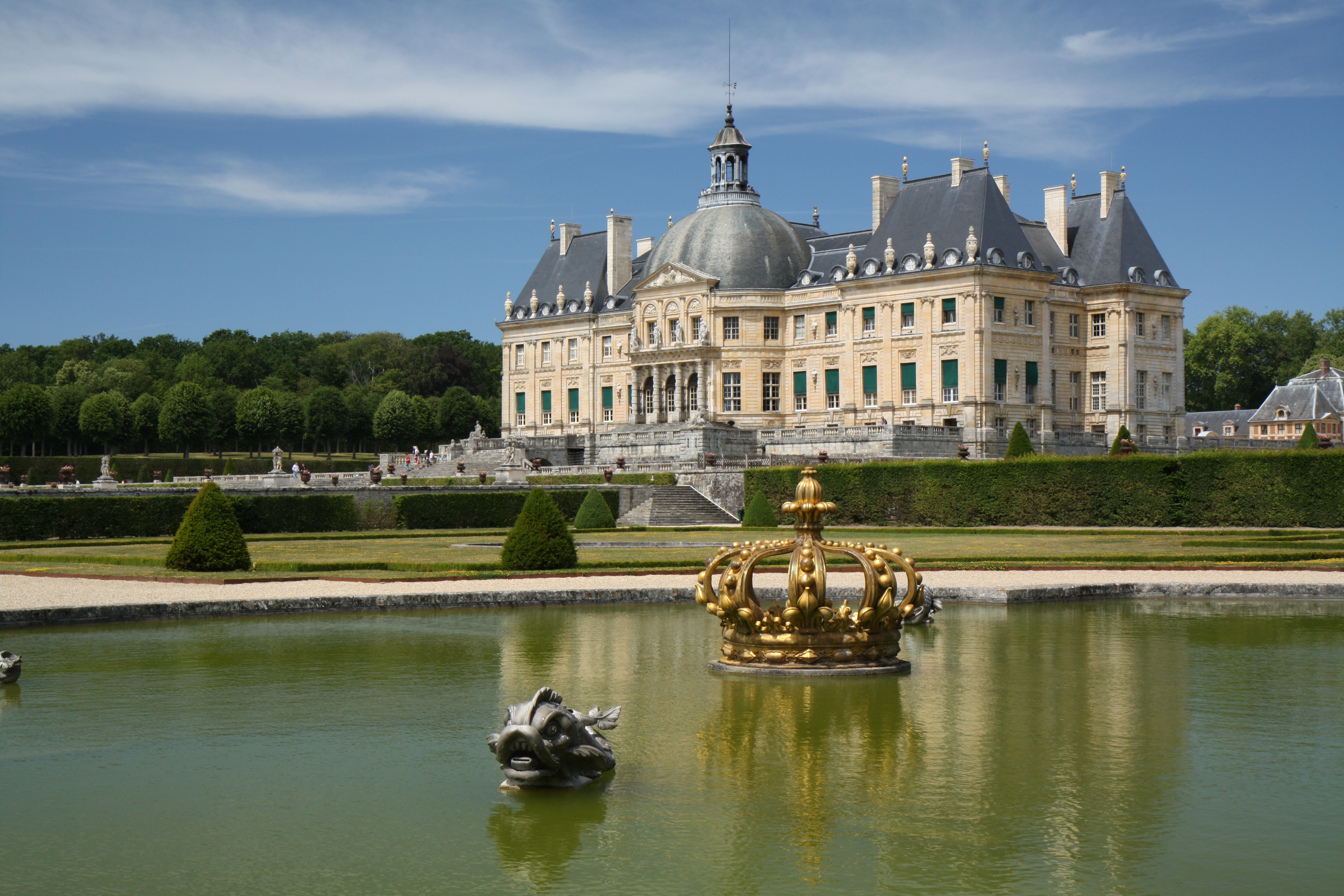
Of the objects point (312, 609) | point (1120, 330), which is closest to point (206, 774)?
point (312, 609)

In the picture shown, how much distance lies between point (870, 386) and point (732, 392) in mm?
6769

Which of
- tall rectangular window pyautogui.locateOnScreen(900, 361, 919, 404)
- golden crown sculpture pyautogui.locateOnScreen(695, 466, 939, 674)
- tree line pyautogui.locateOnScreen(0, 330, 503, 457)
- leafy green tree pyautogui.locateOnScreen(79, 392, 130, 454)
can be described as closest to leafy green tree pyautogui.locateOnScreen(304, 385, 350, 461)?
tree line pyautogui.locateOnScreen(0, 330, 503, 457)

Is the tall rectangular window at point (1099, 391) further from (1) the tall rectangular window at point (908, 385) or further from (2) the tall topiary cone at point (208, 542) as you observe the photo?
(2) the tall topiary cone at point (208, 542)

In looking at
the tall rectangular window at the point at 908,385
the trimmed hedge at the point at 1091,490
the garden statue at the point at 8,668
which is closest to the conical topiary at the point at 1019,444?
the trimmed hedge at the point at 1091,490

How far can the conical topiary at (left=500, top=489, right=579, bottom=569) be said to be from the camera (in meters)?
22.9

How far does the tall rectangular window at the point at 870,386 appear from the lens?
60125 mm

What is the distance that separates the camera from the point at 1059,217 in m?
62.9

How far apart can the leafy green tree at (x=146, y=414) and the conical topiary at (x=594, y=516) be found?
49.2m

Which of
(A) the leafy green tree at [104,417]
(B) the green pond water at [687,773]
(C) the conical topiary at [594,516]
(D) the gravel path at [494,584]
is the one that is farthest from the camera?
(A) the leafy green tree at [104,417]

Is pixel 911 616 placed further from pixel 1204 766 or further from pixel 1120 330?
pixel 1120 330

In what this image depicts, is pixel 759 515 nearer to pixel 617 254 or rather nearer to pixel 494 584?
pixel 494 584

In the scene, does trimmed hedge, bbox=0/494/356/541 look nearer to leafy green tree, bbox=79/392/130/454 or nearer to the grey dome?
the grey dome

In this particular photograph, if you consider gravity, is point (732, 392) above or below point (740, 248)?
below

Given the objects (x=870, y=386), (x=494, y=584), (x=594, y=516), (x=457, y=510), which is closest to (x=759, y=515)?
(x=594, y=516)
